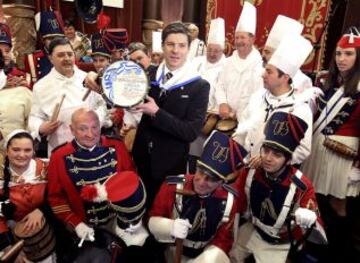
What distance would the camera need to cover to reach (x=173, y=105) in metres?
2.24

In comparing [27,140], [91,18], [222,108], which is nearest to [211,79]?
[222,108]

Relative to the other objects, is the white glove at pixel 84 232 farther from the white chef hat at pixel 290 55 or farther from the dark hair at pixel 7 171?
the white chef hat at pixel 290 55

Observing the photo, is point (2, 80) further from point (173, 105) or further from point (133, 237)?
point (133, 237)

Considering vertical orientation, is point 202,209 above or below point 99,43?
below

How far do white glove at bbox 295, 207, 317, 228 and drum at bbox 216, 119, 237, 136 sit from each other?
56.1 inches

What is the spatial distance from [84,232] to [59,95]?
3.61 ft

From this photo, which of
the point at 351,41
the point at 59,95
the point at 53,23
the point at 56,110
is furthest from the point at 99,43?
the point at 351,41

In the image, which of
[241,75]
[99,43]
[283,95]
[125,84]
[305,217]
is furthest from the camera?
[241,75]

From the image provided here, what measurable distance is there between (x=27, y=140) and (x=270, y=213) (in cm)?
168

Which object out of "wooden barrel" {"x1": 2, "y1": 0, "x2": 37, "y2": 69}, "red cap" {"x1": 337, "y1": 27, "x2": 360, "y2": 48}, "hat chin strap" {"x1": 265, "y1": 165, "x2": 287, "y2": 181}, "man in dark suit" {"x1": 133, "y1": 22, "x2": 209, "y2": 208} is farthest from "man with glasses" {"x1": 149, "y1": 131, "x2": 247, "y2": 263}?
"wooden barrel" {"x1": 2, "y1": 0, "x2": 37, "y2": 69}

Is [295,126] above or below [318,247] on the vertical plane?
above

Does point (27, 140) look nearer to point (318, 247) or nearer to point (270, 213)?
point (270, 213)

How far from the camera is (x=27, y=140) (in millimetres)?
2379

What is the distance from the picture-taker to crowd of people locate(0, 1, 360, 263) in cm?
216
